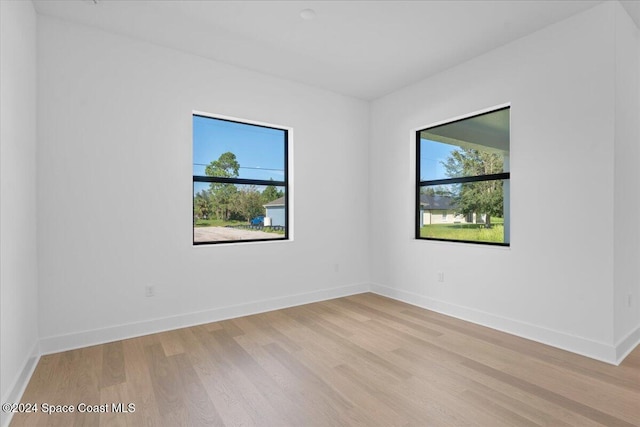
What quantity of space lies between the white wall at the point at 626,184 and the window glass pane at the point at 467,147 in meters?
0.90

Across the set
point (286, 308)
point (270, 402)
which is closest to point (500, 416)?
point (270, 402)

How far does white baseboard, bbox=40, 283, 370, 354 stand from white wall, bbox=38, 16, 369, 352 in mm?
11

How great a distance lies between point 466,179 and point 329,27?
88.1 inches

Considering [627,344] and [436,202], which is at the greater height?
[436,202]

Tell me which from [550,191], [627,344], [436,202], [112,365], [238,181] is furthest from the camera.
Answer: [436,202]

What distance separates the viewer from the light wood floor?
193cm

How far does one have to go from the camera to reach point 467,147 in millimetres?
3854

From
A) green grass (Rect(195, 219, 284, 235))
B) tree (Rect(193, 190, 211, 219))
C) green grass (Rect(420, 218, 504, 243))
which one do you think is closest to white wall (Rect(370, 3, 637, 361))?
green grass (Rect(420, 218, 504, 243))

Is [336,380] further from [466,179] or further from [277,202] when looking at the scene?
[466,179]

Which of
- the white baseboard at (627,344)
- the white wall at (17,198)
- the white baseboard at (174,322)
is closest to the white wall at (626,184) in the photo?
the white baseboard at (627,344)

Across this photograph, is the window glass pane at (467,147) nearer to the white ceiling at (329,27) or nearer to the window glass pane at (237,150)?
the white ceiling at (329,27)

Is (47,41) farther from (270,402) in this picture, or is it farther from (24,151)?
(270,402)

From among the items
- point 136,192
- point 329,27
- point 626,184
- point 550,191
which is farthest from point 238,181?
point 626,184

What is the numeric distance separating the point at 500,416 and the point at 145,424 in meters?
2.06
